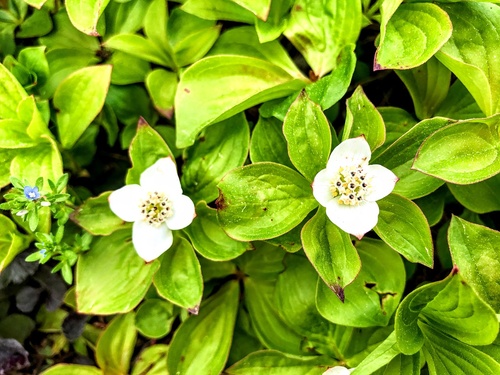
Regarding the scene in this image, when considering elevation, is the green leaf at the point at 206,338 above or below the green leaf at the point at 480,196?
below

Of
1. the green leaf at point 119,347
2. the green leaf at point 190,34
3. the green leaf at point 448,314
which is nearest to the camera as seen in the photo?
the green leaf at point 448,314

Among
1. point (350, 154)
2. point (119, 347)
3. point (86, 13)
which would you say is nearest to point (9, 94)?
point (86, 13)

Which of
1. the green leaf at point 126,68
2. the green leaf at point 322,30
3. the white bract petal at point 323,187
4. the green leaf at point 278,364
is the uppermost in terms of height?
the green leaf at point 322,30

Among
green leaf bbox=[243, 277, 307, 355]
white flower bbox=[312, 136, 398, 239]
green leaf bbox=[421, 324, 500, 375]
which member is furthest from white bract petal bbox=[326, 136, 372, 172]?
green leaf bbox=[243, 277, 307, 355]

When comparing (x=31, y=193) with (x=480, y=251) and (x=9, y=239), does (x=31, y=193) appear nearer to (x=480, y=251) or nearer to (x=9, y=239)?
(x=9, y=239)

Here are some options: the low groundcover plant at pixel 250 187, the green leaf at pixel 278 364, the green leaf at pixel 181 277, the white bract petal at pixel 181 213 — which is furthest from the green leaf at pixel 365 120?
the green leaf at pixel 278 364

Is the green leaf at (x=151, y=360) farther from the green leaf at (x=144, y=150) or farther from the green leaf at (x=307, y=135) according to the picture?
the green leaf at (x=307, y=135)

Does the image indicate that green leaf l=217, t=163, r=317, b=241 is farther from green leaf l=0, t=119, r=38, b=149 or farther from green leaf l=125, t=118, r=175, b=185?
green leaf l=0, t=119, r=38, b=149

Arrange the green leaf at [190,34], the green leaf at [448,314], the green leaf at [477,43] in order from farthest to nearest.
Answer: the green leaf at [190,34]
the green leaf at [477,43]
the green leaf at [448,314]
